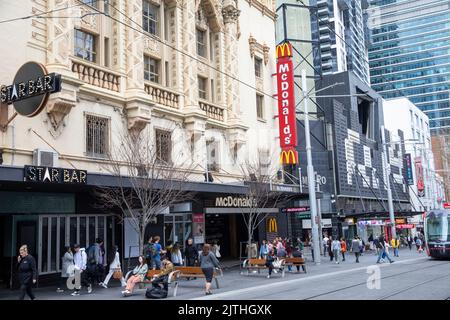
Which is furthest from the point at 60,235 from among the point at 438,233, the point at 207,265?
the point at 438,233

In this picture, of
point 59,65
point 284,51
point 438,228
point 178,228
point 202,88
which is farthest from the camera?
point 284,51

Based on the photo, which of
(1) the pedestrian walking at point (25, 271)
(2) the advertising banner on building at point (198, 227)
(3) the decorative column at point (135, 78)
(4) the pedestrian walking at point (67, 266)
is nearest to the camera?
(1) the pedestrian walking at point (25, 271)

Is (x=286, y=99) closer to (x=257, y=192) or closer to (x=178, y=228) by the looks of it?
(x=257, y=192)

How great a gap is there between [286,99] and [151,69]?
12349 millimetres

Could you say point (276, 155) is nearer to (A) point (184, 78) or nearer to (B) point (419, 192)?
(A) point (184, 78)

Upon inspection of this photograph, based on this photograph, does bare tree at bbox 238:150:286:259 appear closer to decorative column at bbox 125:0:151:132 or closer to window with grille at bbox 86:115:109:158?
decorative column at bbox 125:0:151:132

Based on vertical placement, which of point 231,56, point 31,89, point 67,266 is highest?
point 231,56

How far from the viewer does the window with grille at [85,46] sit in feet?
68.4

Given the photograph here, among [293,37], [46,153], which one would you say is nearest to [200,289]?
[46,153]

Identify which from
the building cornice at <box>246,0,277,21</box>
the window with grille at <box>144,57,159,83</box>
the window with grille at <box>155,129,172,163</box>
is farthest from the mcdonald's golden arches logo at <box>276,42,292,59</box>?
the window with grille at <box>155,129,172,163</box>

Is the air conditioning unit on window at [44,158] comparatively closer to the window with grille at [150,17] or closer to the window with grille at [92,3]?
the window with grille at [92,3]

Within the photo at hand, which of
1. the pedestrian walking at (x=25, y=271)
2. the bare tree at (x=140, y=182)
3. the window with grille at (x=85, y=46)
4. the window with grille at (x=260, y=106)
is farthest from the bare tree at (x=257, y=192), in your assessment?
the pedestrian walking at (x=25, y=271)

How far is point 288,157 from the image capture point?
3341 centimetres

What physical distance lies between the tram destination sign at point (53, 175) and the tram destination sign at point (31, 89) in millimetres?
1841
